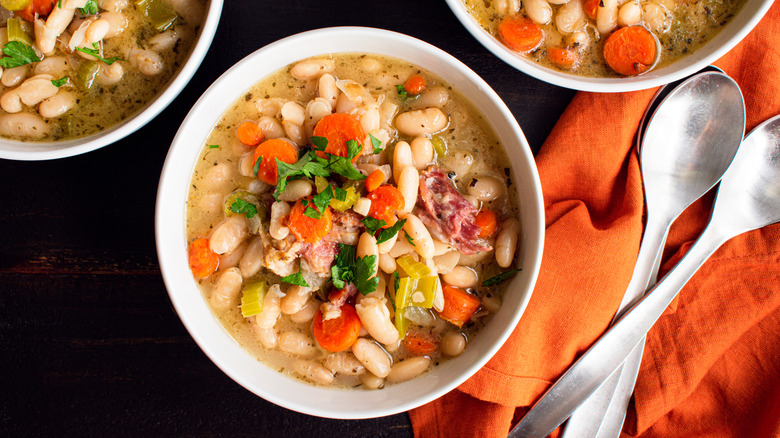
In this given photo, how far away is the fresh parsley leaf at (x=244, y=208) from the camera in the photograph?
1765 millimetres

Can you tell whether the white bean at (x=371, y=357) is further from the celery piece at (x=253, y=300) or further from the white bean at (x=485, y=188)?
the white bean at (x=485, y=188)

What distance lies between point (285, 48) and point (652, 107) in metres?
1.52

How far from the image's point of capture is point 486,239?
192 cm

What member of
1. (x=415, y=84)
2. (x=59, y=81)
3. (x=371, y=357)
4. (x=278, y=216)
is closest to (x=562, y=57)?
(x=415, y=84)

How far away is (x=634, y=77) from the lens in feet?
6.48

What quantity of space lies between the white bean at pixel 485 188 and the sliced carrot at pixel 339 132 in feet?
1.40

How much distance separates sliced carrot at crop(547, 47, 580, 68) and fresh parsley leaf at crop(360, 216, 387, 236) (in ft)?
3.08

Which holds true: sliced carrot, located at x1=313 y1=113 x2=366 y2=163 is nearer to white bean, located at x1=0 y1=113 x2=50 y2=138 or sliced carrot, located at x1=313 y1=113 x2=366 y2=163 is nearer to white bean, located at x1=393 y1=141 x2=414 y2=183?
white bean, located at x1=393 y1=141 x2=414 y2=183

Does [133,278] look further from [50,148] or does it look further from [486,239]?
[486,239]

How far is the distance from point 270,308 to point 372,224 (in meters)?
0.47

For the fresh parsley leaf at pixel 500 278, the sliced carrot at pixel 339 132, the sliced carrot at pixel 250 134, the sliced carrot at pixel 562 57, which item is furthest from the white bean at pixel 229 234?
the sliced carrot at pixel 562 57

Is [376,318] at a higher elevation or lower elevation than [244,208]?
lower

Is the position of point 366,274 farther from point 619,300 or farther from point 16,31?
point 16,31

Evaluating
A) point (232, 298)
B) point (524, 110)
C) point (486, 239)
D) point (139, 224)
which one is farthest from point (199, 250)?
Result: point (524, 110)
